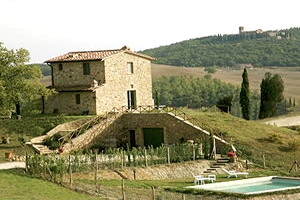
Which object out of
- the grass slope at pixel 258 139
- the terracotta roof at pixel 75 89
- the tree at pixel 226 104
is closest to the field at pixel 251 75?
the tree at pixel 226 104

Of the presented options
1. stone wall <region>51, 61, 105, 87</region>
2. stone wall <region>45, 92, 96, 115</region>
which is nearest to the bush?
stone wall <region>45, 92, 96, 115</region>

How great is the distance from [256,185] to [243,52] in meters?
123

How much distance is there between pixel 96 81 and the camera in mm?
48781

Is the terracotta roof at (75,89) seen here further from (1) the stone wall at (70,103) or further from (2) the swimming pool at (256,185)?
(2) the swimming pool at (256,185)

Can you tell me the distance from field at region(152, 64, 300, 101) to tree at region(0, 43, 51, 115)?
6223cm

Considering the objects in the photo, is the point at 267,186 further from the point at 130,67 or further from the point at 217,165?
the point at 130,67

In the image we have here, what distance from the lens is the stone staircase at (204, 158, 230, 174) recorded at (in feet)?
125

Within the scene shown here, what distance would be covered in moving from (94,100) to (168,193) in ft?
60.3

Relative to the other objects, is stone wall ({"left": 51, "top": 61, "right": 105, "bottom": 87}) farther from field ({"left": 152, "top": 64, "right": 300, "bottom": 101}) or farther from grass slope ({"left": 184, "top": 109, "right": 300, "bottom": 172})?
field ({"left": 152, "top": 64, "right": 300, "bottom": 101})

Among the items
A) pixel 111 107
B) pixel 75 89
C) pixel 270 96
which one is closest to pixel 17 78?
pixel 75 89

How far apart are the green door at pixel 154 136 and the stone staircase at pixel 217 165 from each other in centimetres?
648

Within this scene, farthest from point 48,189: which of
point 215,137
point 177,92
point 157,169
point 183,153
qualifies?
point 177,92

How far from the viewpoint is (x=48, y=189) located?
30547 mm

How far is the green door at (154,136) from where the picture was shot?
150ft
